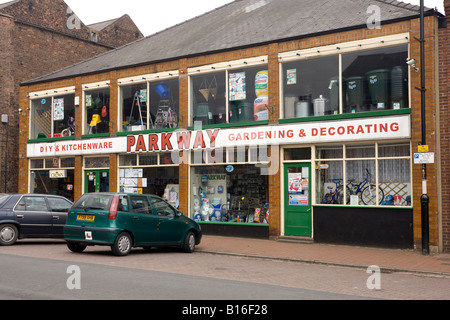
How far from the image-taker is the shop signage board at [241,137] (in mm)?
14883

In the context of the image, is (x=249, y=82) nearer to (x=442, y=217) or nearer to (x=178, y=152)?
(x=178, y=152)

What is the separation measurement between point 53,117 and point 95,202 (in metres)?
11.9

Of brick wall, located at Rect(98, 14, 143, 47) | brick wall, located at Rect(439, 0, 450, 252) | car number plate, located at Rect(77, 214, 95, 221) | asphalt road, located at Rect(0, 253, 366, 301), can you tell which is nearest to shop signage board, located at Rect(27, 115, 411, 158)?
brick wall, located at Rect(439, 0, 450, 252)

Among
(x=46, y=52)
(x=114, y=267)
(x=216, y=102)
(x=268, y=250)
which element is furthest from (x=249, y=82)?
(x=46, y=52)

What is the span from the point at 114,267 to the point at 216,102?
30.4 feet

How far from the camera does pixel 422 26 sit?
44.7 ft

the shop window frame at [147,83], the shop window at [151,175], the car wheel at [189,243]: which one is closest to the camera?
the car wheel at [189,243]

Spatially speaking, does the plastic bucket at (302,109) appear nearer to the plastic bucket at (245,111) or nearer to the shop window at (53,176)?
the plastic bucket at (245,111)

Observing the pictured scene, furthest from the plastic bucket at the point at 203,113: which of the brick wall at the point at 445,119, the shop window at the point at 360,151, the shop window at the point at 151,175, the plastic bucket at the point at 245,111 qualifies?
the brick wall at the point at 445,119

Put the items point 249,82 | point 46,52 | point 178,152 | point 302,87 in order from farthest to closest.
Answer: point 46,52
point 178,152
point 249,82
point 302,87

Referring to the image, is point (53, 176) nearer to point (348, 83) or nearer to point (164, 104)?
point (164, 104)

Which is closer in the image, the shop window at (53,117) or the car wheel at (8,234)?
the car wheel at (8,234)

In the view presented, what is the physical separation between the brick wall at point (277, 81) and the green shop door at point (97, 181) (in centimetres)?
185

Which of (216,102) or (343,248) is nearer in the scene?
(343,248)
